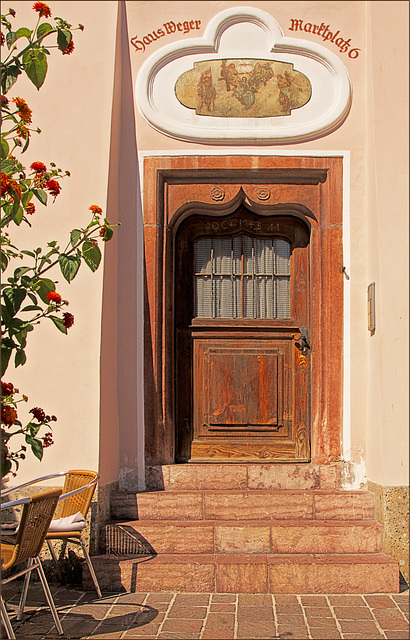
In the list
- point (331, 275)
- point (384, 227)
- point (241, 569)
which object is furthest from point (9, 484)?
point (384, 227)

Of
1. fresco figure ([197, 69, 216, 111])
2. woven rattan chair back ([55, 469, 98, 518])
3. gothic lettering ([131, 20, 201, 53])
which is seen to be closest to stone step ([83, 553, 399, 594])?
woven rattan chair back ([55, 469, 98, 518])

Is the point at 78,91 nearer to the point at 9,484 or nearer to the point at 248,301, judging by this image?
the point at 248,301

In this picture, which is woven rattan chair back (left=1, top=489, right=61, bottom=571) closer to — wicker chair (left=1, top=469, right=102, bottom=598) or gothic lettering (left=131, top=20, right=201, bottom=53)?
wicker chair (left=1, top=469, right=102, bottom=598)

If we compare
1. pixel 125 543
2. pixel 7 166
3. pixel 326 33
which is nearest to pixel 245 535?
pixel 125 543

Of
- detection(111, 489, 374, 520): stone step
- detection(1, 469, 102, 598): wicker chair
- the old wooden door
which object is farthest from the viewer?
the old wooden door

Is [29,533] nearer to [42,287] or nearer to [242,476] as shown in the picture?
[42,287]

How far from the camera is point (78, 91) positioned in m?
6.16

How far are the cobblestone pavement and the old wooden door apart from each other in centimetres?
173

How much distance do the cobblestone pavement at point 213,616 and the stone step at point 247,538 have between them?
43cm

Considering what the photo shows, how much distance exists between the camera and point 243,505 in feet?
19.4

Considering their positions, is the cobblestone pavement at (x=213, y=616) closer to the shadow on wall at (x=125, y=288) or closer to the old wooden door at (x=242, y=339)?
the shadow on wall at (x=125, y=288)

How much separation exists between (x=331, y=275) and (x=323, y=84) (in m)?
1.68

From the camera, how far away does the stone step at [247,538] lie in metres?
5.54

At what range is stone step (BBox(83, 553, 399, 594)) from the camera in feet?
17.1
